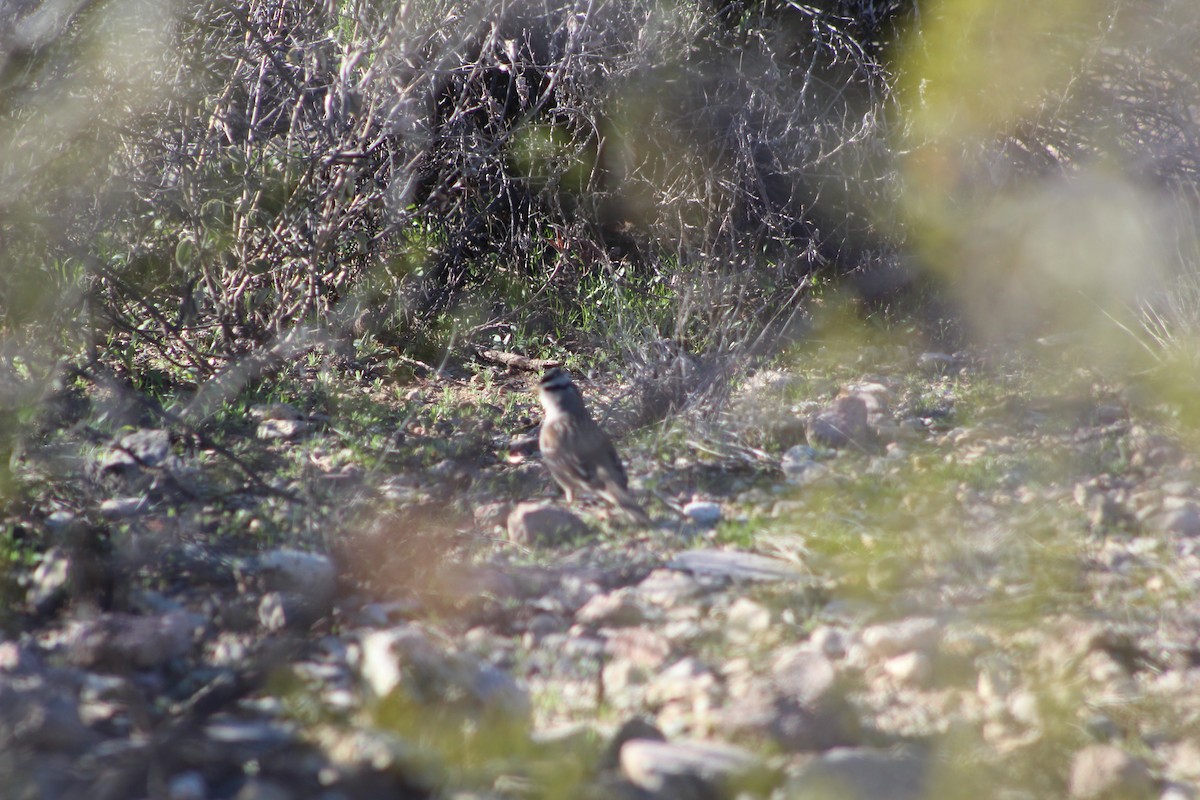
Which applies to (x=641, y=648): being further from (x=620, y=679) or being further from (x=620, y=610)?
(x=620, y=610)

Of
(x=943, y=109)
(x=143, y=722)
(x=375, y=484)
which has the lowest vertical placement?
(x=375, y=484)

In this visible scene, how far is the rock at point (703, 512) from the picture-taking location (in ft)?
16.6

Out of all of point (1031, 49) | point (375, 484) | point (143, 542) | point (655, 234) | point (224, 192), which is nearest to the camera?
point (143, 542)

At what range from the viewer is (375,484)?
545 centimetres

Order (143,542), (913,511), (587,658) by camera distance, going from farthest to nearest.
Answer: (913,511) < (143,542) < (587,658)

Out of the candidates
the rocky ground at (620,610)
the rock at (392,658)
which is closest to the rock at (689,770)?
the rocky ground at (620,610)

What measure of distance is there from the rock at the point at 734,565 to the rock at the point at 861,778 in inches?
54.2

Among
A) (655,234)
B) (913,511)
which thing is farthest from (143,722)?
(655,234)

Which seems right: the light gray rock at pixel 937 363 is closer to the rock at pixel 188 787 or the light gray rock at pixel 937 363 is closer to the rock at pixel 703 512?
the rock at pixel 703 512

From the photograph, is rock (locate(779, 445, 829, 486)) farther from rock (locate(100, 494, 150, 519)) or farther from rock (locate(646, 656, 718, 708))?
rock (locate(100, 494, 150, 519))

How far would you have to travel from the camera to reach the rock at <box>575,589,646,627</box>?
13.1 ft

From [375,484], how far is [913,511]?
98.4 inches

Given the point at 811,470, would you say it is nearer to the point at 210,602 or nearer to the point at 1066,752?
the point at 1066,752

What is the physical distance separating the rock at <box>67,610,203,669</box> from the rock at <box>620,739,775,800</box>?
151 centimetres
